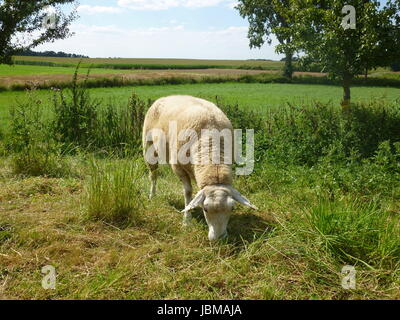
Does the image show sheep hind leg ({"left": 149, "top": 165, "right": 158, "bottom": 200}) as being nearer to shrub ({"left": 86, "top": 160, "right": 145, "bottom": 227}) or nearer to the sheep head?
shrub ({"left": 86, "top": 160, "right": 145, "bottom": 227})

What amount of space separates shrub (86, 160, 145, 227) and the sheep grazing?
0.73m

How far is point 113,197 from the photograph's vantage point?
16.3 feet

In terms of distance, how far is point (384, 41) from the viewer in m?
9.77

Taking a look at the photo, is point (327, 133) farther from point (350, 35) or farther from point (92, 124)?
point (92, 124)

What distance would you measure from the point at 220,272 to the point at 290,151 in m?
3.95

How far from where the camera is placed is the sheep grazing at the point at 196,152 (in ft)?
14.3

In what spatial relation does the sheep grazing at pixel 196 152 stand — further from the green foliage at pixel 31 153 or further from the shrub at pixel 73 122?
the shrub at pixel 73 122

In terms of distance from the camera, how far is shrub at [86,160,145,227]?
4.99m

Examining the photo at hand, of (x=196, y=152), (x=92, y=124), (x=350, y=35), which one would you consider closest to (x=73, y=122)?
(x=92, y=124)

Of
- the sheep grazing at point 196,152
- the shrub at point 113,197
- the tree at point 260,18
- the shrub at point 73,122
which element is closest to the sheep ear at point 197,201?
the sheep grazing at point 196,152

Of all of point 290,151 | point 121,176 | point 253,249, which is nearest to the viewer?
point 253,249

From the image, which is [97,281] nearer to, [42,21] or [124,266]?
[124,266]

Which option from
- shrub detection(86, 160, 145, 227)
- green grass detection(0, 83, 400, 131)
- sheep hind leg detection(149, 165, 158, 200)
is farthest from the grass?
green grass detection(0, 83, 400, 131)
